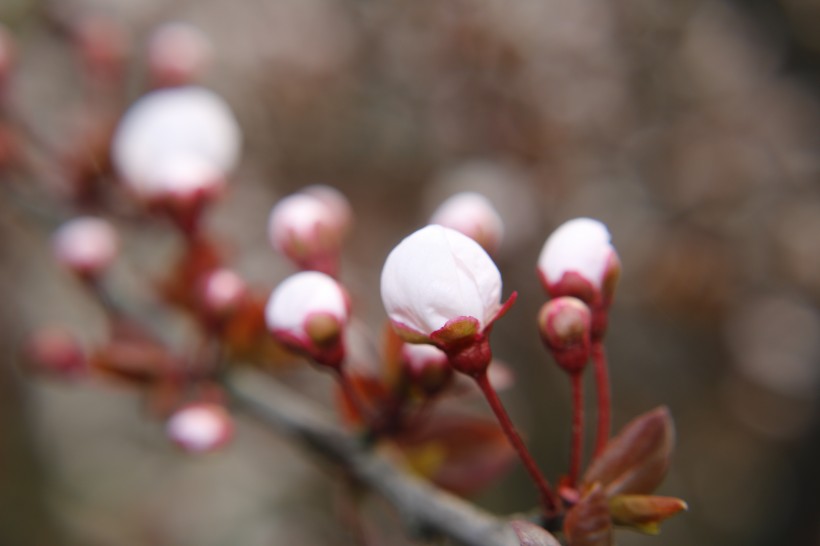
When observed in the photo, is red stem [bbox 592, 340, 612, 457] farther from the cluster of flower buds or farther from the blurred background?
the blurred background

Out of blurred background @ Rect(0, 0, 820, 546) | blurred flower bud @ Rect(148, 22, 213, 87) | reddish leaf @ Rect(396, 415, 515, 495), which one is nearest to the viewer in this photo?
reddish leaf @ Rect(396, 415, 515, 495)

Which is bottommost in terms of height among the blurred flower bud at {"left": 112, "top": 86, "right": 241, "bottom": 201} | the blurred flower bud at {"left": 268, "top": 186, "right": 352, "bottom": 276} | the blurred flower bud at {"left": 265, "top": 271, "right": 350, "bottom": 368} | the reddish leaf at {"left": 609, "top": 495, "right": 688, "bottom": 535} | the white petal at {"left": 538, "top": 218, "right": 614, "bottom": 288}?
the reddish leaf at {"left": 609, "top": 495, "right": 688, "bottom": 535}

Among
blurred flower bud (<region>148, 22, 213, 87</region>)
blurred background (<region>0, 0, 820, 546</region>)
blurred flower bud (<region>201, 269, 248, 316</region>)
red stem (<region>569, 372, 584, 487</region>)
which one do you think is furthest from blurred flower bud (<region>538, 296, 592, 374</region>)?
blurred background (<region>0, 0, 820, 546</region>)

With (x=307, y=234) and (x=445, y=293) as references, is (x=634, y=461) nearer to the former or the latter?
(x=445, y=293)

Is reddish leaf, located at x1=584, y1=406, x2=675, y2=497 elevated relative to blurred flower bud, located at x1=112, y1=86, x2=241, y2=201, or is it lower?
lower

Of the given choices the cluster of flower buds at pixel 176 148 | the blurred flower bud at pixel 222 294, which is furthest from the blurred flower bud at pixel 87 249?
the blurred flower bud at pixel 222 294

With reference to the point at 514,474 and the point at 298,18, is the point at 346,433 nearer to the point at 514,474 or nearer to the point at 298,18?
the point at 514,474

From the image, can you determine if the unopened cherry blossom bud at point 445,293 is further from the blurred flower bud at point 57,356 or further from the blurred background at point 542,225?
the blurred background at point 542,225
